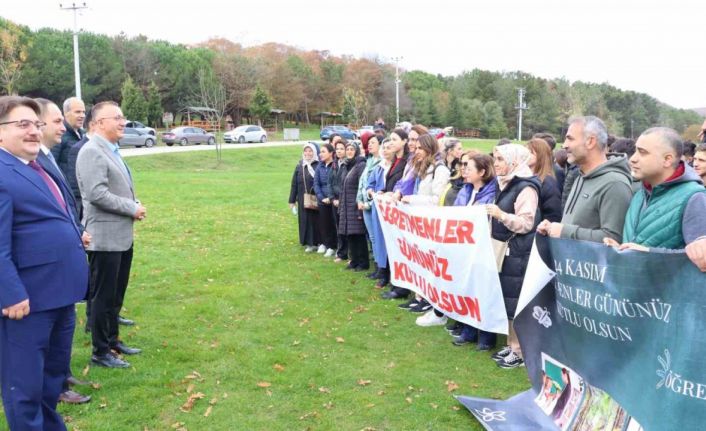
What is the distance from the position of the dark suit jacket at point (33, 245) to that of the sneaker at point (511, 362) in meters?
3.94

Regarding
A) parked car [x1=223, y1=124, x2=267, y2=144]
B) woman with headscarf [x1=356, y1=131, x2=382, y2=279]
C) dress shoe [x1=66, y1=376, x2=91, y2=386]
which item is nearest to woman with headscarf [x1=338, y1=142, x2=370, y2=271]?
woman with headscarf [x1=356, y1=131, x2=382, y2=279]

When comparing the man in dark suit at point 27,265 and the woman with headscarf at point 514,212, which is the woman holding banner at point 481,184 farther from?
the man in dark suit at point 27,265

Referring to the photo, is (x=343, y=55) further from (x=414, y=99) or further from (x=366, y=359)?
(x=366, y=359)

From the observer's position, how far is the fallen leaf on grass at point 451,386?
5.21 metres

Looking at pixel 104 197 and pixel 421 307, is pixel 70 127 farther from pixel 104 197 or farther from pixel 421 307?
pixel 421 307

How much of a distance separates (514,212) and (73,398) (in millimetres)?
4298

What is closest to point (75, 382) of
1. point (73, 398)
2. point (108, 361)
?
point (73, 398)

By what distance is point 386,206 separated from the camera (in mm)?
7785

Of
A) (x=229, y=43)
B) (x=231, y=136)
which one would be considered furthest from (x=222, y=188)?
(x=229, y=43)

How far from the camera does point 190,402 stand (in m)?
4.93

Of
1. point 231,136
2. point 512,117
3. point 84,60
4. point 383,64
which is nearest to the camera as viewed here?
point 231,136

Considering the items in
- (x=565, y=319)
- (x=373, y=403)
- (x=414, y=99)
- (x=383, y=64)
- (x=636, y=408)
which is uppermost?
(x=383, y=64)

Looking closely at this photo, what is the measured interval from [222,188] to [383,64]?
85723mm

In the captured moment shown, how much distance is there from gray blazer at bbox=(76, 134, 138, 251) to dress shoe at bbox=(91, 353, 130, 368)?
1095 mm
